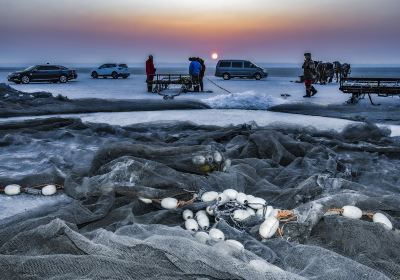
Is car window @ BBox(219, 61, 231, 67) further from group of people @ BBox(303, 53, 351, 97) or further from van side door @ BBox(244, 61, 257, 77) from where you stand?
group of people @ BBox(303, 53, 351, 97)

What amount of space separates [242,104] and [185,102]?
61.6 inches

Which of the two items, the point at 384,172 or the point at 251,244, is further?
the point at 384,172

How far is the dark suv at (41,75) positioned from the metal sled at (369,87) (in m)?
18.9

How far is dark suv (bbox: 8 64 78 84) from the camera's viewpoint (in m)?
26.1

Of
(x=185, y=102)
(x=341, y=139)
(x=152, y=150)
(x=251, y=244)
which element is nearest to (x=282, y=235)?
(x=251, y=244)

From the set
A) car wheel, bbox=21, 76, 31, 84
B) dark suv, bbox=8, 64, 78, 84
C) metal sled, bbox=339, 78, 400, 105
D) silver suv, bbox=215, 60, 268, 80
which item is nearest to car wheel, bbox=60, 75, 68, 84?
dark suv, bbox=8, 64, 78, 84

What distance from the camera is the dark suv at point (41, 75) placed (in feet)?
85.5

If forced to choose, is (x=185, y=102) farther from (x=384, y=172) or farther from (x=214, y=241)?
(x=214, y=241)

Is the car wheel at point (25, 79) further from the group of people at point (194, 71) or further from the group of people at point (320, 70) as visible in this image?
the group of people at point (320, 70)

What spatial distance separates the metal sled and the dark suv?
62.0 ft

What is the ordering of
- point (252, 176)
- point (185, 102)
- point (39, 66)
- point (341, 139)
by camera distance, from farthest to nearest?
point (39, 66) → point (185, 102) → point (341, 139) → point (252, 176)

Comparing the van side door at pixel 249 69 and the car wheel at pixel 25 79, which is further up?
the van side door at pixel 249 69

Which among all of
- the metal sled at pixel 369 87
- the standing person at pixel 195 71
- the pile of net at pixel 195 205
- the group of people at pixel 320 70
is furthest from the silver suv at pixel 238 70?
the pile of net at pixel 195 205

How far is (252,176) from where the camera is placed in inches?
167
